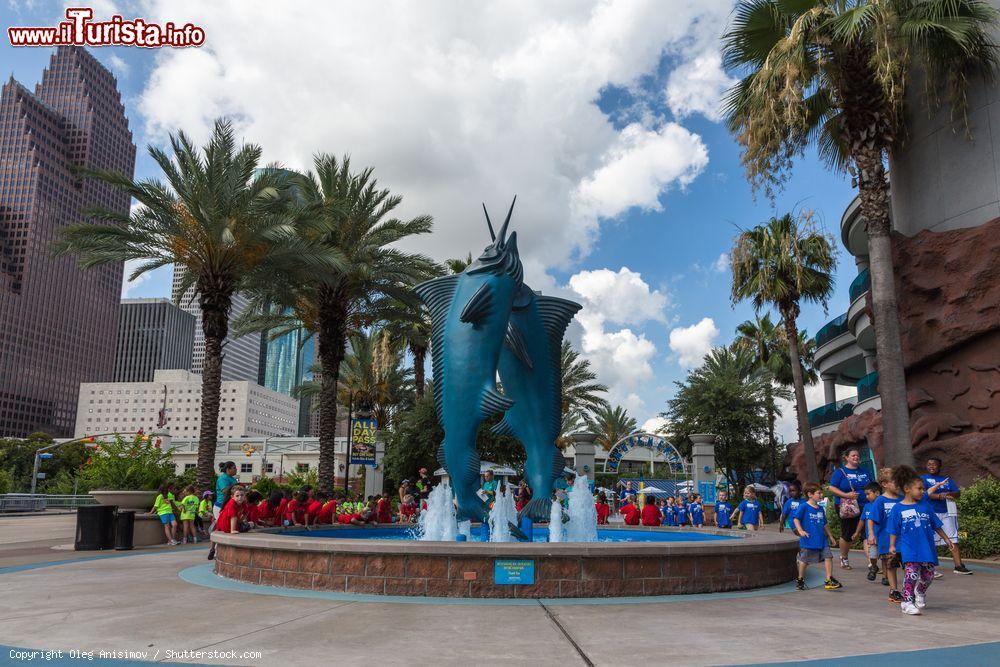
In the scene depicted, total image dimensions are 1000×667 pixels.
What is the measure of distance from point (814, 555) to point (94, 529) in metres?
12.9

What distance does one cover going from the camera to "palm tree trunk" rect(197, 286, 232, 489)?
18.5 metres

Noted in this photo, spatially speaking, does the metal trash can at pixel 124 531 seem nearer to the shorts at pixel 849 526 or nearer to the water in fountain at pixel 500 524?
the water in fountain at pixel 500 524

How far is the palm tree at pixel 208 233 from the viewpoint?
1811cm

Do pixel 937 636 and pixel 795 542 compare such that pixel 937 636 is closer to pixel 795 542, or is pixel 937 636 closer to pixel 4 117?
pixel 795 542

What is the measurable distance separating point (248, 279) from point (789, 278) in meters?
18.3

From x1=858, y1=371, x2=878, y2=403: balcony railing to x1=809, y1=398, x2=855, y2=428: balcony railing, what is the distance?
12.6 feet

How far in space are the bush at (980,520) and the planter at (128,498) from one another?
1645 centimetres

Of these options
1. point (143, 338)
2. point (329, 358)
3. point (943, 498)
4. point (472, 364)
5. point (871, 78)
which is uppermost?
point (143, 338)

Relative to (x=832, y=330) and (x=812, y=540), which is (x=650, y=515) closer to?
(x=812, y=540)

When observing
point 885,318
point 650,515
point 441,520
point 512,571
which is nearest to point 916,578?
point 512,571

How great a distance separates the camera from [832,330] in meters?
30.8

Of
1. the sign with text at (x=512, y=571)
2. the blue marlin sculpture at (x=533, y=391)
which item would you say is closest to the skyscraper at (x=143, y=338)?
the blue marlin sculpture at (x=533, y=391)

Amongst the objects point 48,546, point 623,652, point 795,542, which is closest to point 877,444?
point 795,542

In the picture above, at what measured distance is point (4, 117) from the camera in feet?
414
